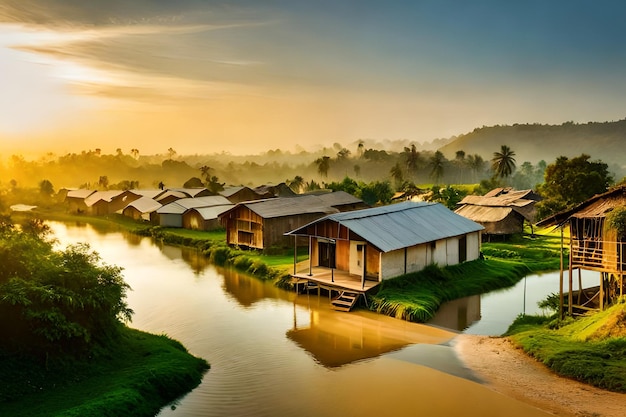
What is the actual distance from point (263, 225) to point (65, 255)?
23607mm

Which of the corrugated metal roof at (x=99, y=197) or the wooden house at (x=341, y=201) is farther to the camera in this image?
the corrugated metal roof at (x=99, y=197)

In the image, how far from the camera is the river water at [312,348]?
1619cm

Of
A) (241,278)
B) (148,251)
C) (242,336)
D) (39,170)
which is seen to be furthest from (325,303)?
(39,170)

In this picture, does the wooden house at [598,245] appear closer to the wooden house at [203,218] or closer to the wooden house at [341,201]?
the wooden house at [341,201]

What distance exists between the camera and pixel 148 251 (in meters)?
46.9

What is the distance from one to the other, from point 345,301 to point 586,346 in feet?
38.0

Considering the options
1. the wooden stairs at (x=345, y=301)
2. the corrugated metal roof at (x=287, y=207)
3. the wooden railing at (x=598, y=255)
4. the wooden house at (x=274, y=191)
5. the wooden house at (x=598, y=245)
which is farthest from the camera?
the wooden house at (x=274, y=191)

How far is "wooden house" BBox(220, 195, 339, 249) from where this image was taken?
41188 millimetres

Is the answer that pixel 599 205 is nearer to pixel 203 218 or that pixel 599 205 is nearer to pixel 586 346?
pixel 586 346

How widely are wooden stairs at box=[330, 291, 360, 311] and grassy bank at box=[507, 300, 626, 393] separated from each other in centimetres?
773

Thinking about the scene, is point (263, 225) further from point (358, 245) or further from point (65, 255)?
point (65, 255)

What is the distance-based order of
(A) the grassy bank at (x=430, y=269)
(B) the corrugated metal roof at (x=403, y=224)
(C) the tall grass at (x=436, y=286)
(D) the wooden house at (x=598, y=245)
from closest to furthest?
(D) the wooden house at (x=598, y=245) < (C) the tall grass at (x=436, y=286) < (A) the grassy bank at (x=430, y=269) < (B) the corrugated metal roof at (x=403, y=224)

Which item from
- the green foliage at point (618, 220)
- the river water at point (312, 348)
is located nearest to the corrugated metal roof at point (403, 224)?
the river water at point (312, 348)

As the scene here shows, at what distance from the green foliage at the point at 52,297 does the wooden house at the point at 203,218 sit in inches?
1452
